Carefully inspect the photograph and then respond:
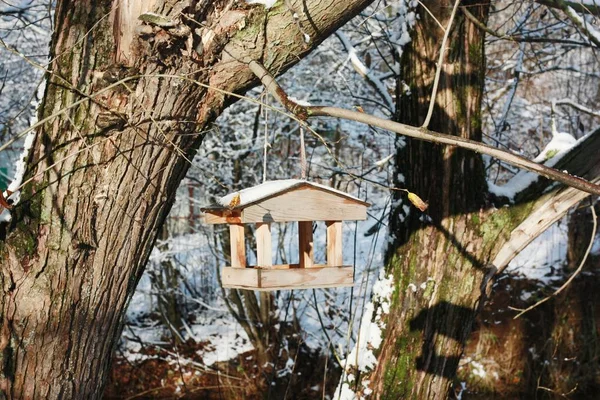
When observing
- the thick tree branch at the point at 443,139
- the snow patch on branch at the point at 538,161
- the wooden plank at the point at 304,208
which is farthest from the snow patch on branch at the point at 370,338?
the thick tree branch at the point at 443,139

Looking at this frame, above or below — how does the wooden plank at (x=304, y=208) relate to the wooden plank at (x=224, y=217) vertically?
above

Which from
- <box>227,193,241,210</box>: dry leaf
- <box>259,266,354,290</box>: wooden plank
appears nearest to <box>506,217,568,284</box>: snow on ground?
<box>259,266,354,290</box>: wooden plank

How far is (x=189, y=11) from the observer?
2.28 metres

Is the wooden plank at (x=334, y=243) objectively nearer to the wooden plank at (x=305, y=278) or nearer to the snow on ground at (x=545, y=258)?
the wooden plank at (x=305, y=278)

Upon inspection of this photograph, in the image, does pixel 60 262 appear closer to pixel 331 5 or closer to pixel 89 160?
pixel 89 160

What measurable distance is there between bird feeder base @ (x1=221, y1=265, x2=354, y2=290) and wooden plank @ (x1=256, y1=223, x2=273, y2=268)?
0.04 meters

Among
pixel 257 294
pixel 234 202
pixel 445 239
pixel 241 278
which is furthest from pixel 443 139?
pixel 257 294

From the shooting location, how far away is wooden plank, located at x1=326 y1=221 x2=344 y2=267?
2.80 meters

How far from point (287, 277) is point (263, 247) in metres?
0.16

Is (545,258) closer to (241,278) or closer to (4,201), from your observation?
(241,278)

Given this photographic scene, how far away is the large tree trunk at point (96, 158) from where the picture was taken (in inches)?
89.0

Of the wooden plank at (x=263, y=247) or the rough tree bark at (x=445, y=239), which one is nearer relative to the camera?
the wooden plank at (x=263, y=247)

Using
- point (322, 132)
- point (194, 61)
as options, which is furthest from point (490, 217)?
point (322, 132)

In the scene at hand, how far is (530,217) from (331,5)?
65.7 inches
